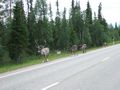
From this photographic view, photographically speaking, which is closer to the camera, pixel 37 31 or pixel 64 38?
pixel 37 31

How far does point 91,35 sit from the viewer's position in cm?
7412

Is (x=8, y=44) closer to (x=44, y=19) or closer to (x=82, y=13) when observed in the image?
(x=44, y=19)

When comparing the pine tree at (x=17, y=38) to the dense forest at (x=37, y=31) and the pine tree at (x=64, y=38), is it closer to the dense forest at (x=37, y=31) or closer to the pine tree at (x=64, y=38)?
the dense forest at (x=37, y=31)

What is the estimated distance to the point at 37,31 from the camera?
2201 inches

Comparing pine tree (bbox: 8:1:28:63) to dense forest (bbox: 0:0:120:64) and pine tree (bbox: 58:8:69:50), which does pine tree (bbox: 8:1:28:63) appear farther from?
pine tree (bbox: 58:8:69:50)

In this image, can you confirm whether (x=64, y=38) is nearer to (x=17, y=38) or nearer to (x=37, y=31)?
(x=37, y=31)

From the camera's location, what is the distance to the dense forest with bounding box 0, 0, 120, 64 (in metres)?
40.2

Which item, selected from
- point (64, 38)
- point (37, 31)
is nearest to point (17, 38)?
point (37, 31)

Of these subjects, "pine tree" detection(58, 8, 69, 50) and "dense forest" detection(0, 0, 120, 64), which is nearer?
"dense forest" detection(0, 0, 120, 64)

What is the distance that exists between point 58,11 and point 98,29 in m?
24.9

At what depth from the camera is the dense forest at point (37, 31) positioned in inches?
1585

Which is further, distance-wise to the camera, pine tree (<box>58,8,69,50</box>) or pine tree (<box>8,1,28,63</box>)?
pine tree (<box>58,8,69,50</box>)

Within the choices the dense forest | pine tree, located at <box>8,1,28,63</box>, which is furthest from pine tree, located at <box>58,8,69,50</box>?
pine tree, located at <box>8,1,28,63</box>

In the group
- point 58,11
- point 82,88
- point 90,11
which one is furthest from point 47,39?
point 82,88
